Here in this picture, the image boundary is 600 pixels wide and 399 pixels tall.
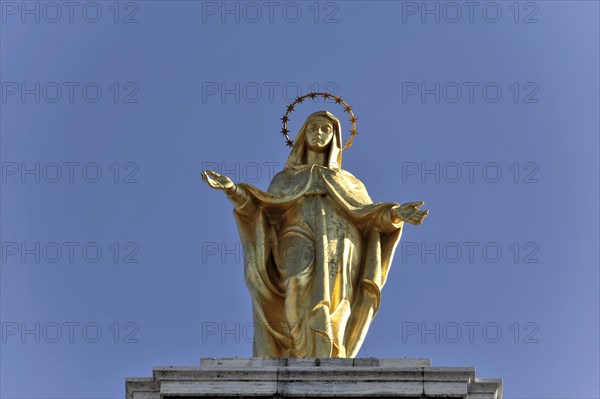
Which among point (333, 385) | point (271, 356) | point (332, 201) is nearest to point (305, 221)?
point (332, 201)

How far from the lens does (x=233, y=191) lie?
30.3 metres

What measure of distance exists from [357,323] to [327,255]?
1.16 m

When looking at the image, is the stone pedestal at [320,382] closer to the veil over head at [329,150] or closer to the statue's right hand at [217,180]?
the statue's right hand at [217,180]

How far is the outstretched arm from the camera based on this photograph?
2978cm

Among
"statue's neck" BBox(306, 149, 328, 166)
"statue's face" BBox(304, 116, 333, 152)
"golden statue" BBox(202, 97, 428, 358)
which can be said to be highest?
"statue's face" BBox(304, 116, 333, 152)

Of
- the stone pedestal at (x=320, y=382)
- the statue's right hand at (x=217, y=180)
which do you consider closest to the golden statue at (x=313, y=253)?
the statue's right hand at (x=217, y=180)

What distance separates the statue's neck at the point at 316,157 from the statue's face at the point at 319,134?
67 mm

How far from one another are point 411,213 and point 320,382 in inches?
174

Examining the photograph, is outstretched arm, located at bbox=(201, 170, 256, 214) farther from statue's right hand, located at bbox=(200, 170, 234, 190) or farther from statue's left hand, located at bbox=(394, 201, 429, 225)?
statue's left hand, located at bbox=(394, 201, 429, 225)

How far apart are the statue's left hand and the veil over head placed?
1.93 meters

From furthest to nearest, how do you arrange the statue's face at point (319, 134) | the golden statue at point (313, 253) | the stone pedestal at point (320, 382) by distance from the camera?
the statue's face at point (319, 134) → the golden statue at point (313, 253) → the stone pedestal at point (320, 382)

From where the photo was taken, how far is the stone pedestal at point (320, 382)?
26188 millimetres

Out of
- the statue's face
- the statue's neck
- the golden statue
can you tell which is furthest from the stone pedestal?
the statue's face

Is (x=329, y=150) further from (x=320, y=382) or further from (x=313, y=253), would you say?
(x=320, y=382)
